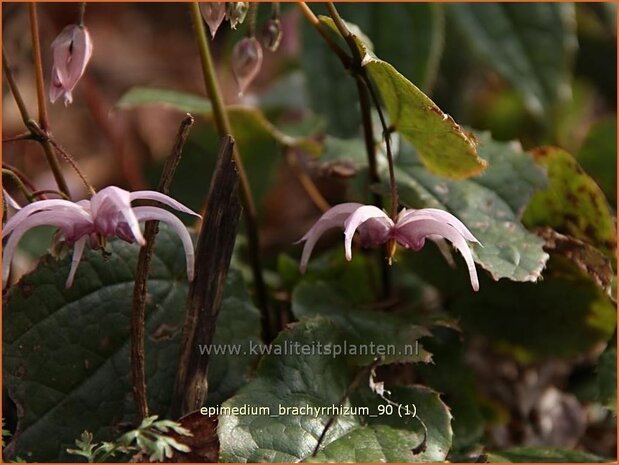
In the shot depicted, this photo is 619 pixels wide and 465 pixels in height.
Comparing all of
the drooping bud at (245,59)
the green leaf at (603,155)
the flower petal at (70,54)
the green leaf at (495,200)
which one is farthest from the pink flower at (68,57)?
the green leaf at (603,155)

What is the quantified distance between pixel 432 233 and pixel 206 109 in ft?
2.02

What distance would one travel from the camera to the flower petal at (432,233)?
0.98 m

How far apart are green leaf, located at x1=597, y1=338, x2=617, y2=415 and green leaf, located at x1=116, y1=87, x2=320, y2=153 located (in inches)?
21.8

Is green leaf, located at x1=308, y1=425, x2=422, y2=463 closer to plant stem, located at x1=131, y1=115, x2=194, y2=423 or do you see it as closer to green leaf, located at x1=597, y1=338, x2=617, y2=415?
plant stem, located at x1=131, y1=115, x2=194, y2=423

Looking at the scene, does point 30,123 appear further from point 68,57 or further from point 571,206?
point 571,206

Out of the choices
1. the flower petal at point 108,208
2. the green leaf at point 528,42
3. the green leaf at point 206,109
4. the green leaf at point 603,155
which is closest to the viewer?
the flower petal at point 108,208

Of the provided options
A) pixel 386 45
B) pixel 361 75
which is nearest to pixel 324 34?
pixel 361 75

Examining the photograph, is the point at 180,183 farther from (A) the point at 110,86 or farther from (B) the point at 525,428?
(A) the point at 110,86

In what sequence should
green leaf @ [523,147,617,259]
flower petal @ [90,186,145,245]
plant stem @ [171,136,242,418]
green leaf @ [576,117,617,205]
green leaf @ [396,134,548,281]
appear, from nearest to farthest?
flower petal @ [90,186,145,245] → plant stem @ [171,136,242,418] → green leaf @ [396,134,548,281] → green leaf @ [523,147,617,259] → green leaf @ [576,117,617,205]

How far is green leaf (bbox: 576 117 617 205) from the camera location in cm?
173

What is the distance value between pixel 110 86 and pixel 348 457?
7.69 ft

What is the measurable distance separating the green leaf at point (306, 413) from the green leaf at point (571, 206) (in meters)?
0.39

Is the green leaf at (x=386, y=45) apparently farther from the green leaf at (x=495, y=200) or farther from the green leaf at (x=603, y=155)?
the green leaf at (x=495, y=200)

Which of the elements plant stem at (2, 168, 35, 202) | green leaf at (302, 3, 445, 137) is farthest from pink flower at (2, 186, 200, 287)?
green leaf at (302, 3, 445, 137)
